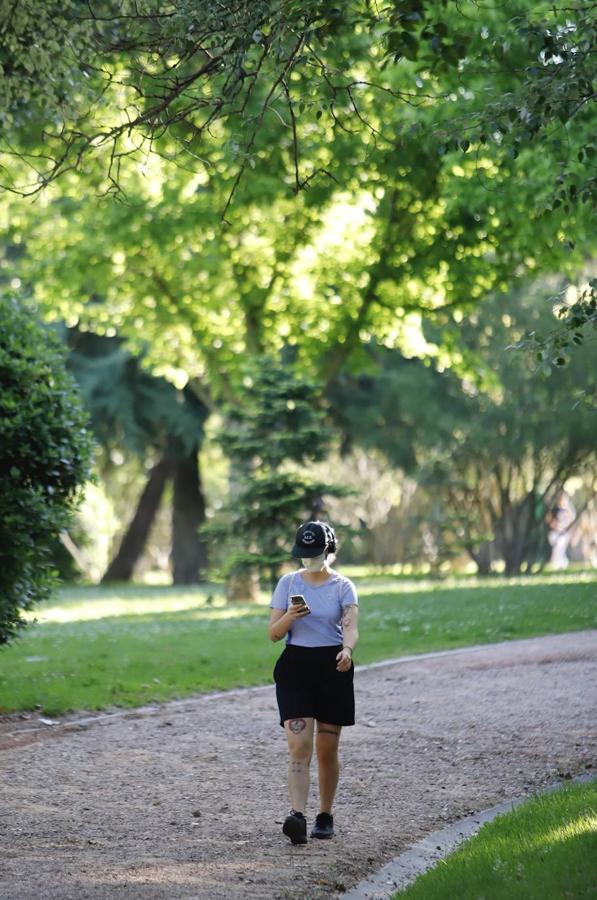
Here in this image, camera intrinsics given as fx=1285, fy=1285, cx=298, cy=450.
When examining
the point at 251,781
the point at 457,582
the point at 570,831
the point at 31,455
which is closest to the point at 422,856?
the point at 570,831

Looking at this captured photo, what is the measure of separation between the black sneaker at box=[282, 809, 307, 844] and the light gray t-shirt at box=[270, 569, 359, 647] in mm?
891

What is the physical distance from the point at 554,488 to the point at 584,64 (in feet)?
86.0

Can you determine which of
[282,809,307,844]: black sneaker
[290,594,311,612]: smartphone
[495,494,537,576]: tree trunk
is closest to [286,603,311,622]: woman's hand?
[290,594,311,612]: smartphone

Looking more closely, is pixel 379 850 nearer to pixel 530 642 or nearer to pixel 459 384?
pixel 530 642

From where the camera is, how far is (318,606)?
6922 mm

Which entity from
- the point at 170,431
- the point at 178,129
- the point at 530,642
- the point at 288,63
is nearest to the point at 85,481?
the point at 288,63

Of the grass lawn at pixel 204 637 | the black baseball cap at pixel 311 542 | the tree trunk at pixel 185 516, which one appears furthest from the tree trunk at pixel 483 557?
the black baseball cap at pixel 311 542

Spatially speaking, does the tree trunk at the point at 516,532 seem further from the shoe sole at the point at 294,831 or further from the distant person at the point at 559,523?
the shoe sole at the point at 294,831

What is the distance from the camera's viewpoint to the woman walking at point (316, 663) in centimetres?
682

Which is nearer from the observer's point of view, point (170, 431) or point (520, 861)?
point (520, 861)

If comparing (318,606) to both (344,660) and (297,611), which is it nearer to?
(297,611)

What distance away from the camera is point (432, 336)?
32.4 meters

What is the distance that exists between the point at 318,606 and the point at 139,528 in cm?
3218

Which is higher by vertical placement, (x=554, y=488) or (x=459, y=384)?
(x=459, y=384)
